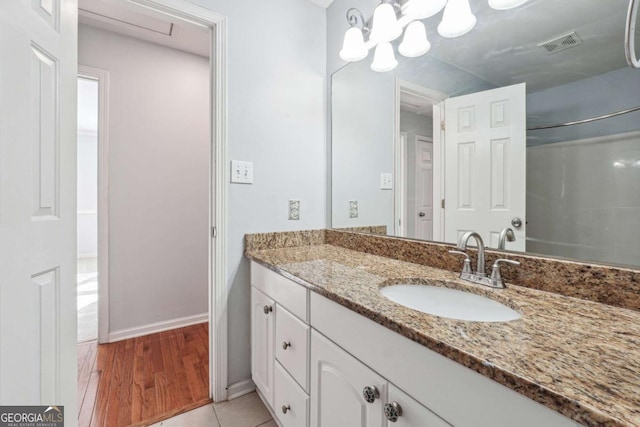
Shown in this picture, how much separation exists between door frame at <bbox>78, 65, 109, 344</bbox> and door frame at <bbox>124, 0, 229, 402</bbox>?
115 cm

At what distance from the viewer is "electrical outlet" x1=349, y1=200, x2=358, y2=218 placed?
5.51 feet

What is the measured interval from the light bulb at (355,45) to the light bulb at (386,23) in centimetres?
12

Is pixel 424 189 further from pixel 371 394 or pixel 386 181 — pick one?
pixel 371 394

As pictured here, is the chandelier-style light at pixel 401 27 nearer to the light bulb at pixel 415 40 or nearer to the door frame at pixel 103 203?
the light bulb at pixel 415 40

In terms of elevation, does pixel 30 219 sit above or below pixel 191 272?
above

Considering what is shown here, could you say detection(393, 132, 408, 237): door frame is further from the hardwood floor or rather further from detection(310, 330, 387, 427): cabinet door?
the hardwood floor

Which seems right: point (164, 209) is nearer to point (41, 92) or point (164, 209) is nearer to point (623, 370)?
point (41, 92)

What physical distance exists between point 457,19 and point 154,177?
7.48 ft

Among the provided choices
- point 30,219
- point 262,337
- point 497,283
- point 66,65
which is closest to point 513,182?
point 497,283

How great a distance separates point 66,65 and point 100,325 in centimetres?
187

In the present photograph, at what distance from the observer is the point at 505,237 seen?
951 millimetres

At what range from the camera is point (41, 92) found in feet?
2.59

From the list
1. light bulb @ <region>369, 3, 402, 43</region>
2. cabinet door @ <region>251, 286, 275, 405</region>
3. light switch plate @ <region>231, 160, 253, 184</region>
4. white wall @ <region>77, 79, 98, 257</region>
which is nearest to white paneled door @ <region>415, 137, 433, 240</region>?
light bulb @ <region>369, 3, 402, 43</region>

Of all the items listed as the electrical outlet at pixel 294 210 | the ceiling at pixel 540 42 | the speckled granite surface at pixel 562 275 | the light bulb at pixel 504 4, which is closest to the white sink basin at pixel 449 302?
the speckled granite surface at pixel 562 275
